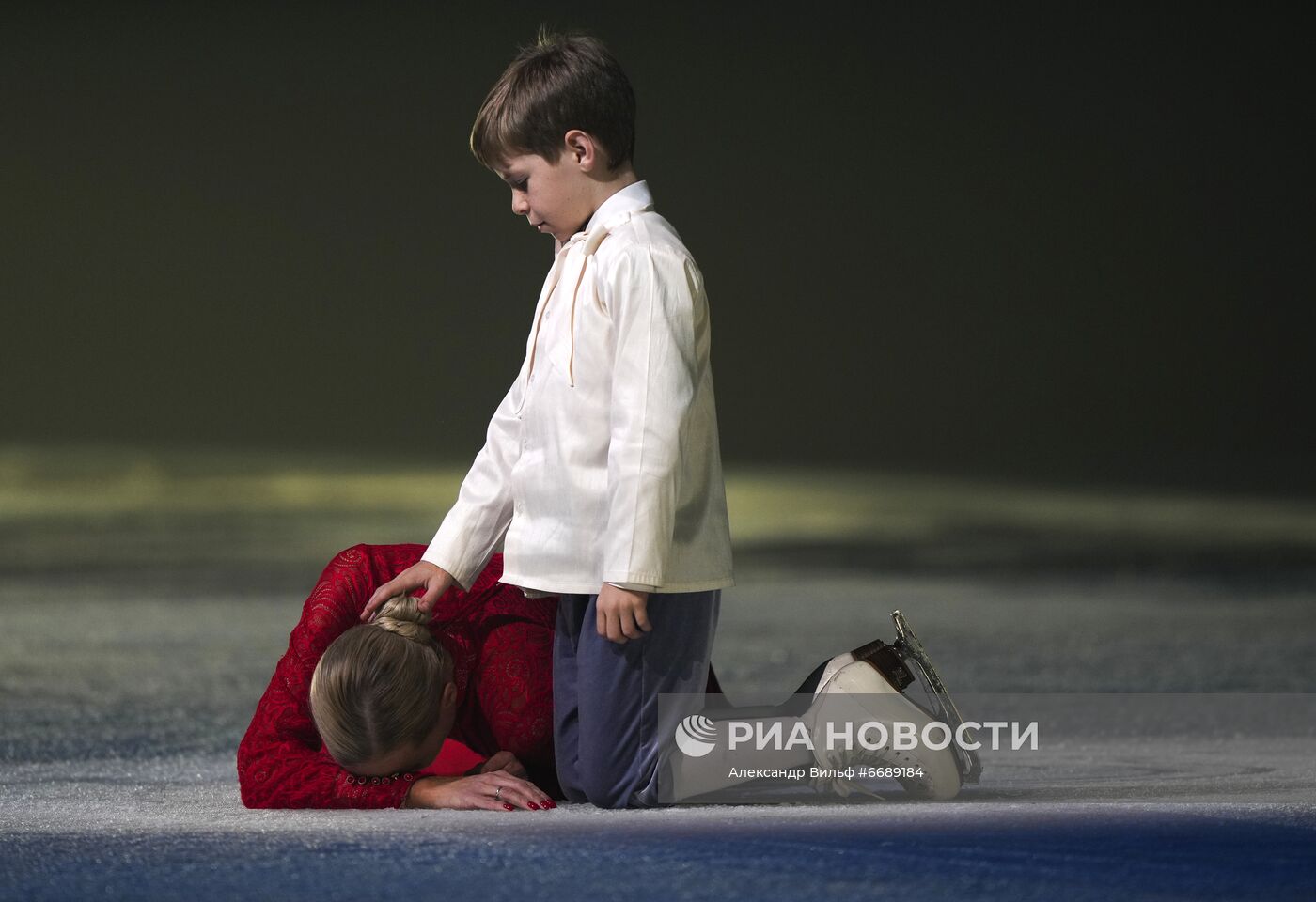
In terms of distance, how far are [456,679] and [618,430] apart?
39 cm

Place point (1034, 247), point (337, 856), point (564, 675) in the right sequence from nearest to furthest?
point (337, 856) < point (564, 675) < point (1034, 247)

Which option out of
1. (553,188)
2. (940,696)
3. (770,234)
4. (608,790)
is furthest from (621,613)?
(770,234)

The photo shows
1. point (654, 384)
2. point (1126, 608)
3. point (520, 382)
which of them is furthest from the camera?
point (1126, 608)

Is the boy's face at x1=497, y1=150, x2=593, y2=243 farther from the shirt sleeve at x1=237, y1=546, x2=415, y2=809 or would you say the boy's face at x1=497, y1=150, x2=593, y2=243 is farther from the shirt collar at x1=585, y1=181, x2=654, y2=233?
the shirt sleeve at x1=237, y1=546, x2=415, y2=809

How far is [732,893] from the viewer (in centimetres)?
124

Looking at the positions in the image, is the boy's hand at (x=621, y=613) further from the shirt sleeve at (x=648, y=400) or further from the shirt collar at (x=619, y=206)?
the shirt collar at (x=619, y=206)

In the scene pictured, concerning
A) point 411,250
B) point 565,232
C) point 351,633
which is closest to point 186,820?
point 351,633

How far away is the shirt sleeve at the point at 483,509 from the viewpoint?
183cm

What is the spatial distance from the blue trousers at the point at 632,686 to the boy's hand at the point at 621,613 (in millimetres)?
54

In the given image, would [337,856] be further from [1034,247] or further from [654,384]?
[1034,247]

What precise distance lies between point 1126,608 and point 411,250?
2.00m

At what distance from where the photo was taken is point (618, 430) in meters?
1.61

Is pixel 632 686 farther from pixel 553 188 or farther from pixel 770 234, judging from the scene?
pixel 770 234

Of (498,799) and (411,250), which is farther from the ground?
(411,250)
